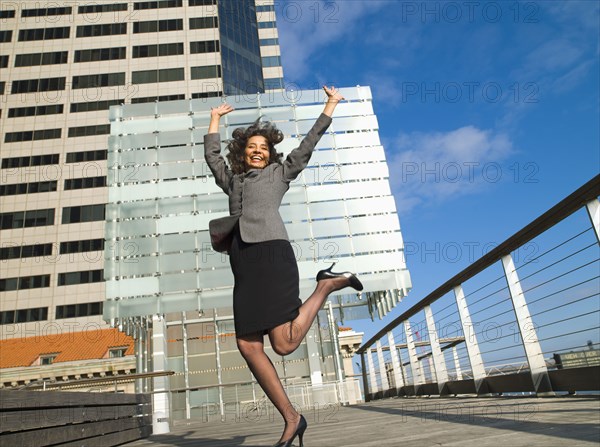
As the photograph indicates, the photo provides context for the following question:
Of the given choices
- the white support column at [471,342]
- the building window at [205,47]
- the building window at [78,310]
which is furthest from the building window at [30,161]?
the white support column at [471,342]

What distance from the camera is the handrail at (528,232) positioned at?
8.96ft

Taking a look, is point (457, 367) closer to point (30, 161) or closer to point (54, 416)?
point (54, 416)

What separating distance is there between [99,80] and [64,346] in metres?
21.2

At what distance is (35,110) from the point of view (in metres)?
35.0

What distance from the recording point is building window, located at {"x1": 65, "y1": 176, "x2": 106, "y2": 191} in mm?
32969

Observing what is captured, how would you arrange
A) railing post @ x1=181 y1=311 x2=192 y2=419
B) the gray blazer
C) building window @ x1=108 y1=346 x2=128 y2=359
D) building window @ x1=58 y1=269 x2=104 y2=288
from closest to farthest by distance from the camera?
1. the gray blazer
2. railing post @ x1=181 y1=311 x2=192 y2=419
3. building window @ x1=108 y1=346 x2=128 y2=359
4. building window @ x1=58 y1=269 x2=104 y2=288

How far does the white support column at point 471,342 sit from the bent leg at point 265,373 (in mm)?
3180

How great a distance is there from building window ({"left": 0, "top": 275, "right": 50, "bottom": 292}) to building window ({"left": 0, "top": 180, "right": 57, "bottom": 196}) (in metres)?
6.53

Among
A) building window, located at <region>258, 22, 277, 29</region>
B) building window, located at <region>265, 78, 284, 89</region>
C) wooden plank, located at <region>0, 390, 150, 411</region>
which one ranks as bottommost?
wooden plank, located at <region>0, 390, 150, 411</region>

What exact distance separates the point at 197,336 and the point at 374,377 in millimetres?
7881

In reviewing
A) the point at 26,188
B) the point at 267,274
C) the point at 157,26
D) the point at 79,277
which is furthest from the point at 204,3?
the point at 267,274

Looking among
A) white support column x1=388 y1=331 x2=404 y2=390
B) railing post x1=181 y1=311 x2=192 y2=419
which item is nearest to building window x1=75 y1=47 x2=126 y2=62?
railing post x1=181 y1=311 x2=192 y2=419

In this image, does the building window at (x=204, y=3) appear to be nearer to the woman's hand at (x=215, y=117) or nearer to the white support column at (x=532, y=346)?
the woman's hand at (x=215, y=117)

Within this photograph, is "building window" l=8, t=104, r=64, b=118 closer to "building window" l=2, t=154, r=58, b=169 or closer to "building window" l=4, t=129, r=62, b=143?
"building window" l=4, t=129, r=62, b=143
